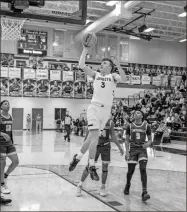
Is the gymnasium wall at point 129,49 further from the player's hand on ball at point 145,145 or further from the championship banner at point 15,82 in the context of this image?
the player's hand on ball at point 145,145

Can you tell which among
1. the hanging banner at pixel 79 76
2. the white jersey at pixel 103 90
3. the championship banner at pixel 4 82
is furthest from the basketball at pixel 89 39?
the hanging banner at pixel 79 76

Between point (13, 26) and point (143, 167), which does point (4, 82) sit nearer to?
point (13, 26)

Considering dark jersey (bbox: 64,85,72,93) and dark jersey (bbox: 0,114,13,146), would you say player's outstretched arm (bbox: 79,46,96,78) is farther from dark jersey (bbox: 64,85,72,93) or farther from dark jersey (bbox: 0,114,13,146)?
dark jersey (bbox: 64,85,72,93)

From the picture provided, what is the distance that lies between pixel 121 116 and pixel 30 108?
8769 mm

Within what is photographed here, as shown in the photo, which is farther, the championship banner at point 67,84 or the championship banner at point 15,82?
the championship banner at point 67,84

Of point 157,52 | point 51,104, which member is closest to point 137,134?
point 51,104

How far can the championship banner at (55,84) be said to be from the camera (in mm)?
26078

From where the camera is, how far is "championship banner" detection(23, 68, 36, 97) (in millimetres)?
25209

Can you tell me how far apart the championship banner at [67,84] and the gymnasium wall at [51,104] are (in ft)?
2.19

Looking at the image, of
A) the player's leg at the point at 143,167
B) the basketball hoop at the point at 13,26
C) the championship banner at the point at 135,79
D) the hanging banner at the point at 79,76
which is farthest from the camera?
the championship banner at the point at 135,79

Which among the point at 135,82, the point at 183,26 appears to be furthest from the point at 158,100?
the point at 183,26

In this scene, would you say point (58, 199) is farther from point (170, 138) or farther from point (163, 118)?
point (163, 118)

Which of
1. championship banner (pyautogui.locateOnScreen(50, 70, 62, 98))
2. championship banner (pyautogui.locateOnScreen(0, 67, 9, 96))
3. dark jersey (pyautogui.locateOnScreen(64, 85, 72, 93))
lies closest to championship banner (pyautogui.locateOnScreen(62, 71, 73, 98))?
dark jersey (pyautogui.locateOnScreen(64, 85, 72, 93))

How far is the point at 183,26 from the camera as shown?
25.9m
